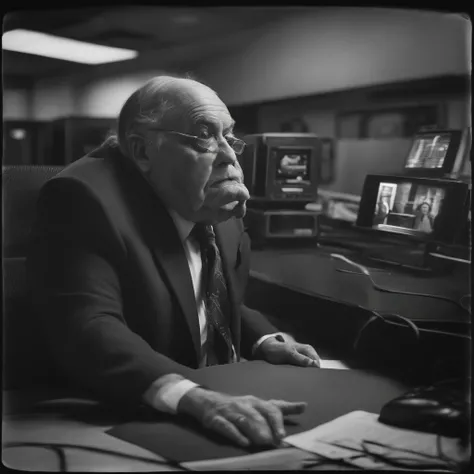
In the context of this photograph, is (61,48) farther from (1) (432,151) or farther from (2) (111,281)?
(1) (432,151)

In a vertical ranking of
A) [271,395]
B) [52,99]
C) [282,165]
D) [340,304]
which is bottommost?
[271,395]

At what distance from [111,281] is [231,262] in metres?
0.22

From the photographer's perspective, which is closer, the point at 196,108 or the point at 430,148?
the point at 196,108

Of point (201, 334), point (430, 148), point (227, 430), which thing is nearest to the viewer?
point (227, 430)

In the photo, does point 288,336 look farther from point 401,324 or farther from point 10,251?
point 10,251

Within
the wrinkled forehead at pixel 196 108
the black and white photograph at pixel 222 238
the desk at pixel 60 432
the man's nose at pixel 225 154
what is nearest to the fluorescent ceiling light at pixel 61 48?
the black and white photograph at pixel 222 238

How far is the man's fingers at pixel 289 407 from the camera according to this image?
0.97 metres

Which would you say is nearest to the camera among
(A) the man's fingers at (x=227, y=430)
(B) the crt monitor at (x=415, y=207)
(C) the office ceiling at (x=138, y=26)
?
(A) the man's fingers at (x=227, y=430)

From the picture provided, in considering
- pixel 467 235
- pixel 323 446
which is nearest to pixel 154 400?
pixel 323 446

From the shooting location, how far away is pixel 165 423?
954mm

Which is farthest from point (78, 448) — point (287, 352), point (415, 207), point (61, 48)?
point (415, 207)

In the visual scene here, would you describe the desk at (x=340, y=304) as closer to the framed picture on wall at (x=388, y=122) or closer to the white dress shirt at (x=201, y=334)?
the white dress shirt at (x=201, y=334)

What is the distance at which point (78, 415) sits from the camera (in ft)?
3.29

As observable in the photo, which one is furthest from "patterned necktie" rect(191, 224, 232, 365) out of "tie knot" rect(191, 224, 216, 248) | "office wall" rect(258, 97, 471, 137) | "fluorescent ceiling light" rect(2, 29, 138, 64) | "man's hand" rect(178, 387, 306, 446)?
"fluorescent ceiling light" rect(2, 29, 138, 64)
